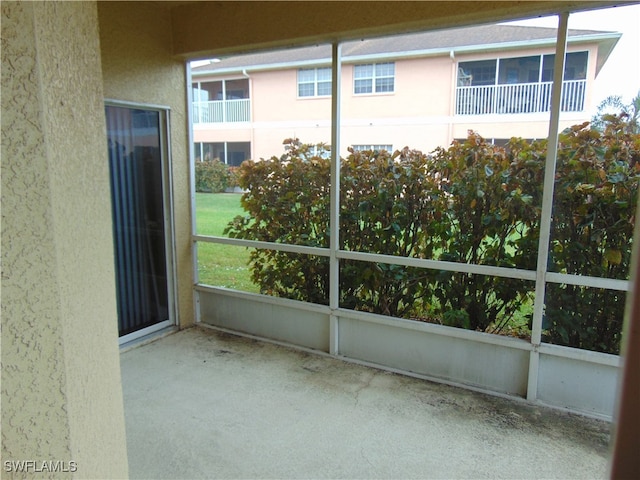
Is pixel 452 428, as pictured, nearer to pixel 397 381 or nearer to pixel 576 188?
pixel 397 381

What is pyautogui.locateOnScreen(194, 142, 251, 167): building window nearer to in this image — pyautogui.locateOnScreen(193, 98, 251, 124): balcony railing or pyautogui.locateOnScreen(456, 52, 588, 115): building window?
pyautogui.locateOnScreen(193, 98, 251, 124): balcony railing

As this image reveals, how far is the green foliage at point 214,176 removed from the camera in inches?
174

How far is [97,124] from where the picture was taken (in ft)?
3.85

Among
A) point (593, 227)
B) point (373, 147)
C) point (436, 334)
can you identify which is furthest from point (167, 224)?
point (593, 227)

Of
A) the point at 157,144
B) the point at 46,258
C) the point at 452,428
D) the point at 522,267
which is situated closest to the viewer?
the point at 46,258

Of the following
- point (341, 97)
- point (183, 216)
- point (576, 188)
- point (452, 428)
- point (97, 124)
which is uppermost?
point (341, 97)

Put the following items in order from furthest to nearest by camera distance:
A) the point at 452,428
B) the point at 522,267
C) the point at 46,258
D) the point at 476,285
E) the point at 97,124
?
the point at 476,285
the point at 522,267
the point at 452,428
the point at 97,124
the point at 46,258

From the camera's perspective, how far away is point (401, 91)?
11.6 ft

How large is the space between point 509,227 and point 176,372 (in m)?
2.82

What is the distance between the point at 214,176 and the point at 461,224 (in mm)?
2463

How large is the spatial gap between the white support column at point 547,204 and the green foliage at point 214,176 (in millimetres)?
2779

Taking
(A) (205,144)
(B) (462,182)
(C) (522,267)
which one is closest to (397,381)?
(C) (522,267)

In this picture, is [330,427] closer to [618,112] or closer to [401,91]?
[401,91]

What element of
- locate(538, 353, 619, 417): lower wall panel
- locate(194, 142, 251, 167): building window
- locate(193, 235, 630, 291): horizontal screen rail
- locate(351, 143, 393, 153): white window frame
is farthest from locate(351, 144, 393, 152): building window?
locate(538, 353, 619, 417): lower wall panel
